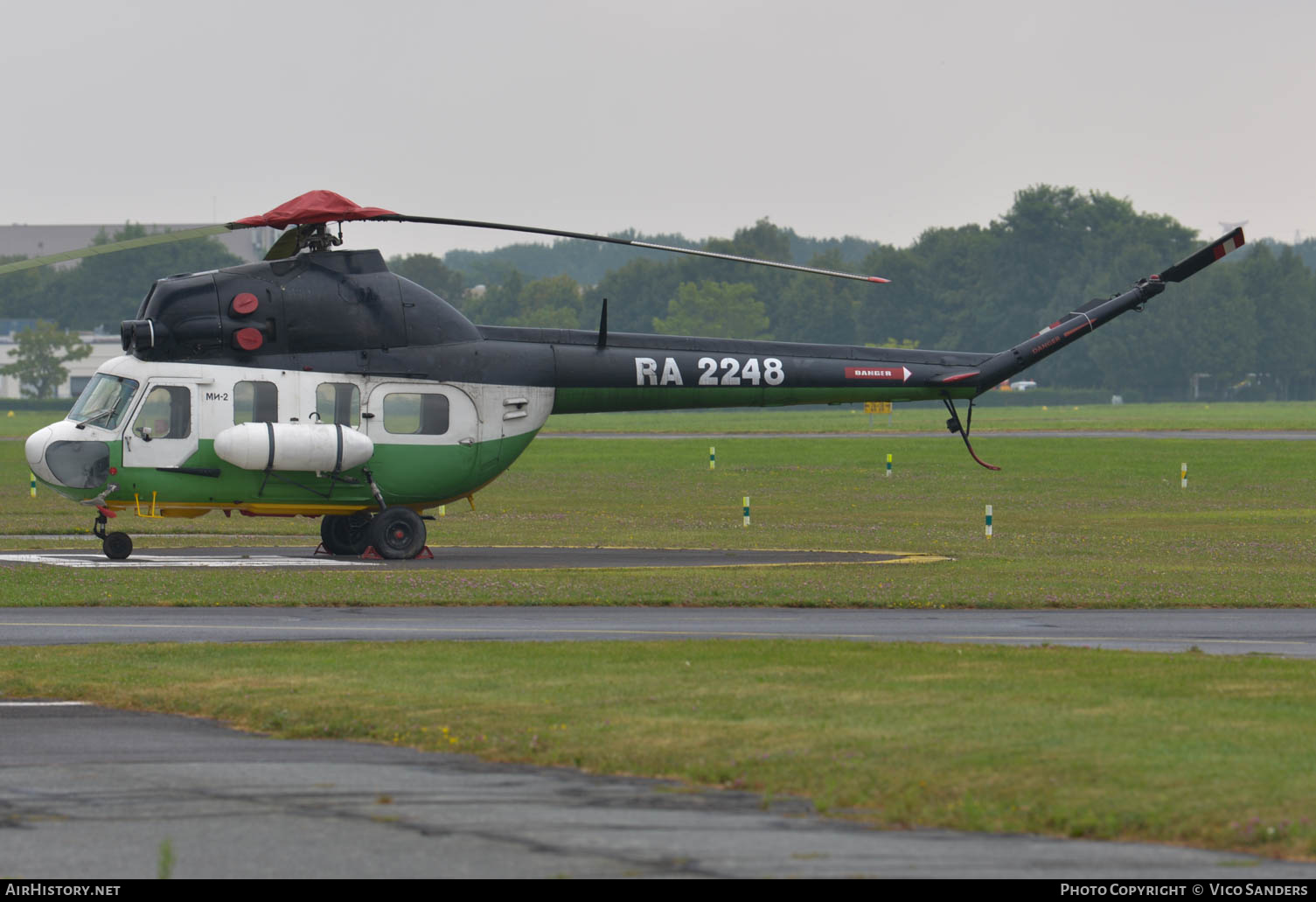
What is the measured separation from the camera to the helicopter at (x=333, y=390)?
2683 cm

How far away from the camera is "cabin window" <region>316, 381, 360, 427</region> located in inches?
1091

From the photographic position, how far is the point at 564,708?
13.9 m

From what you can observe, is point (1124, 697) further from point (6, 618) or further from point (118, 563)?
point (118, 563)

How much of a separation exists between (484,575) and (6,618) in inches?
280

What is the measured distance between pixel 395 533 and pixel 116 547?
14.2ft

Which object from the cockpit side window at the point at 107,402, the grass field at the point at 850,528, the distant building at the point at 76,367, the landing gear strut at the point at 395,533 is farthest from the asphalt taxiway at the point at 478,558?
the distant building at the point at 76,367

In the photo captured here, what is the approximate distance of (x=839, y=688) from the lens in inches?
579

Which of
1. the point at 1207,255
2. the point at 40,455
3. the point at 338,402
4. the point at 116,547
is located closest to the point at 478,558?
the point at 338,402

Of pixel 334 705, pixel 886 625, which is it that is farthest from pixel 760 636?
pixel 334 705

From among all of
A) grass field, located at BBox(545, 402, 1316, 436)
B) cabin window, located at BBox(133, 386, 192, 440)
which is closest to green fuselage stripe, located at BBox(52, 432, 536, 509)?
cabin window, located at BBox(133, 386, 192, 440)

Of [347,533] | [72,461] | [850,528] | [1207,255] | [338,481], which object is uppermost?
[1207,255]

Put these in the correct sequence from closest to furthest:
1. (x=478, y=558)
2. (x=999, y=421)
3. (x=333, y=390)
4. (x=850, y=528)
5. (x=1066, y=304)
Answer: (x=333, y=390), (x=478, y=558), (x=850, y=528), (x=999, y=421), (x=1066, y=304)

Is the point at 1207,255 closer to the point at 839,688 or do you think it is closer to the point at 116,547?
the point at 839,688

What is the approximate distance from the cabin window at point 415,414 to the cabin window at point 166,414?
310 cm
